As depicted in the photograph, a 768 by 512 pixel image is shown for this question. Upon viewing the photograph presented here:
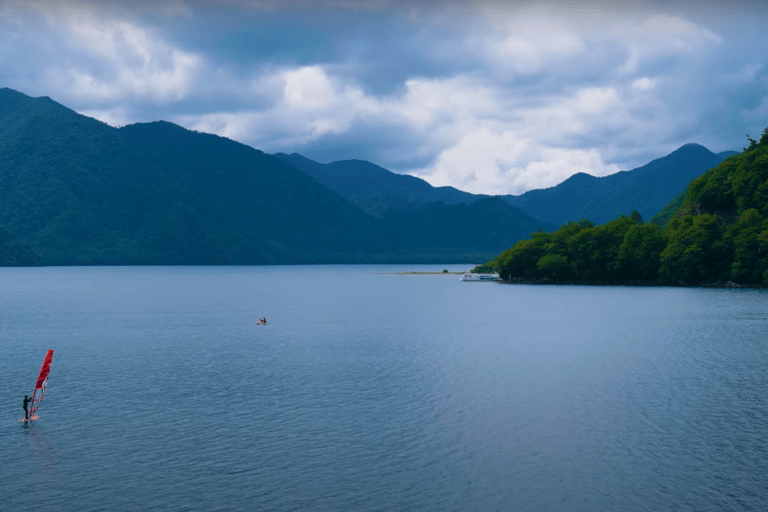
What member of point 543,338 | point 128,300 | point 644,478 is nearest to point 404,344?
point 543,338

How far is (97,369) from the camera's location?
7681cm

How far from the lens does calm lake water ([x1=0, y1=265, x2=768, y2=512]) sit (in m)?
37.2

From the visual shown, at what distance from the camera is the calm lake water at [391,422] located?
3725 cm

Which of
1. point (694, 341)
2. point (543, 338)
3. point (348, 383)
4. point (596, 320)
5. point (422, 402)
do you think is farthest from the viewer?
point (596, 320)

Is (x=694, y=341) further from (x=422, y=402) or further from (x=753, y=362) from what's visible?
(x=422, y=402)

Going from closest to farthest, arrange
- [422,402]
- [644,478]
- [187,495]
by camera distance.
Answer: [187,495]
[644,478]
[422,402]

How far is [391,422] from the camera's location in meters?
52.2

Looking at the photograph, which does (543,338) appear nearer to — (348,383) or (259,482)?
(348,383)

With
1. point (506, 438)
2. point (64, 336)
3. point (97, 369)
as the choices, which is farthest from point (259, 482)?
point (64, 336)

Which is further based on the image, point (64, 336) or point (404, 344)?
point (64, 336)

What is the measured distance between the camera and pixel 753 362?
7831 cm

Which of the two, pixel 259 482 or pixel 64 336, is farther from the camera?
pixel 64 336

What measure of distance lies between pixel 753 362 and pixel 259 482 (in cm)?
6417

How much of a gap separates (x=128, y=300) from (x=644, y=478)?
603 feet
